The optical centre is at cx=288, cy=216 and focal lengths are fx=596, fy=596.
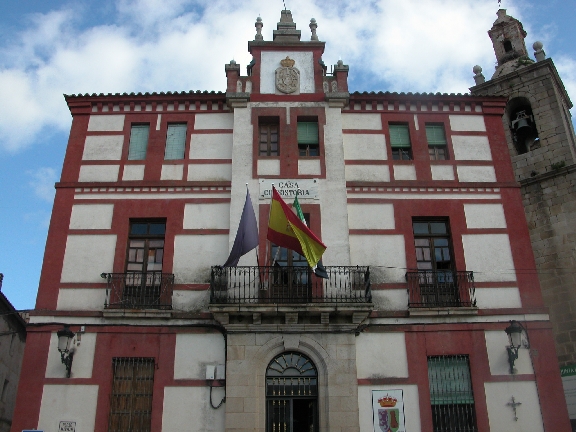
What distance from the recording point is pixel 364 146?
57.3 feet

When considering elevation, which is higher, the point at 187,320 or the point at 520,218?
the point at 520,218

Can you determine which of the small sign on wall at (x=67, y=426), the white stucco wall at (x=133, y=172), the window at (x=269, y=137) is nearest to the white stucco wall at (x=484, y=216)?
the window at (x=269, y=137)

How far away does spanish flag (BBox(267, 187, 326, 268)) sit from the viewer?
1423cm

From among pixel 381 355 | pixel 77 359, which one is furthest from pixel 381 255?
pixel 77 359

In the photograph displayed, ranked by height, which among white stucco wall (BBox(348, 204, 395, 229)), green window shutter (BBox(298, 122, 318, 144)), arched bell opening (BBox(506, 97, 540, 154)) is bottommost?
white stucco wall (BBox(348, 204, 395, 229))

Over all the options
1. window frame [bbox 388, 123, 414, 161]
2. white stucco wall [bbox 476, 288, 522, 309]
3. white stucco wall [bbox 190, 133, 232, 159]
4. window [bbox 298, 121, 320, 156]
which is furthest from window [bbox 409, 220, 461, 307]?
white stucco wall [bbox 190, 133, 232, 159]

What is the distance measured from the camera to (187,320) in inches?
590

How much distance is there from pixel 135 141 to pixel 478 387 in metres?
11.6

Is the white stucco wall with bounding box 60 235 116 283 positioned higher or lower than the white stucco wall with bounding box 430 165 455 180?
lower

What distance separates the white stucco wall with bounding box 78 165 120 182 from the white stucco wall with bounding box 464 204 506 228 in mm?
9966

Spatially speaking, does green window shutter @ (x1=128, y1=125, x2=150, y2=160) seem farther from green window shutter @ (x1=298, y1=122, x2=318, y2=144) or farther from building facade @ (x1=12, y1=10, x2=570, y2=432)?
green window shutter @ (x1=298, y1=122, x2=318, y2=144)

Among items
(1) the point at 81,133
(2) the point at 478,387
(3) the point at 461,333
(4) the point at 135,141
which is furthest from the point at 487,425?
(1) the point at 81,133

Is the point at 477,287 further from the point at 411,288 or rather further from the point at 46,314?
the point at 46,314

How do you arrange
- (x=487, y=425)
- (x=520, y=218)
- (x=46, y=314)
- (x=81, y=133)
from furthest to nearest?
(x=81, y=133), (x=520, y=218), (x=46, y=314), (x=487, y=425)
